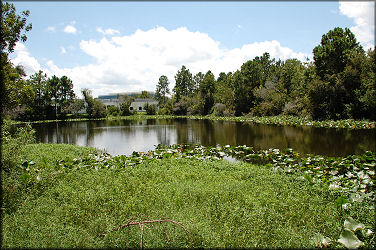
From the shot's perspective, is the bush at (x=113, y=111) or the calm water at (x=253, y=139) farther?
the bush at (x=113, y=111)

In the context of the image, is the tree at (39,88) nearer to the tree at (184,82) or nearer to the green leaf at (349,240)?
the tree at (184,82)

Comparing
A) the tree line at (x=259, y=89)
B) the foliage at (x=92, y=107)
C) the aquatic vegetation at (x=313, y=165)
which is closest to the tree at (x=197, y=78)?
the tree line at (x=259, y=89)

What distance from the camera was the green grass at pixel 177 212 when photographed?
3.58 metres

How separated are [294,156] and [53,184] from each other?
950 cm

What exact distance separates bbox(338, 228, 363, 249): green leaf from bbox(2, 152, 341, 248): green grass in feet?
1.38

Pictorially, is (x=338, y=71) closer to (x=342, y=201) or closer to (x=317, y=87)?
(x=317, y=87)

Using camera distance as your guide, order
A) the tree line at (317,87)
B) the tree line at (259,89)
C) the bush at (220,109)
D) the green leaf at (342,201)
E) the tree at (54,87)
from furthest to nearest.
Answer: the tree at (54,87) < the bush at (220,109) < the tree line at (317,87) < the tree line at (259,89) < the green leaf at (342,201)

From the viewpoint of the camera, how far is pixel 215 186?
594 centimetres

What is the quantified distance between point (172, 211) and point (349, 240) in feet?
9.67

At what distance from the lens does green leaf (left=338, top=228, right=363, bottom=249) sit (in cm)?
350

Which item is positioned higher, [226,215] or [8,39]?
[8,39]

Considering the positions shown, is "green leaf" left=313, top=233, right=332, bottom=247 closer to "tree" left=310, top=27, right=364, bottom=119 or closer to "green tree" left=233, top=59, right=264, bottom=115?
"tree" left=310, top=27, right=364, bottom=119

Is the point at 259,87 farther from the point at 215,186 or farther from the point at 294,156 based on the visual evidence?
the point at 215,186

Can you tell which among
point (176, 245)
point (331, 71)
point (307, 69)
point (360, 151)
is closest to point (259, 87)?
point (307, 69)
